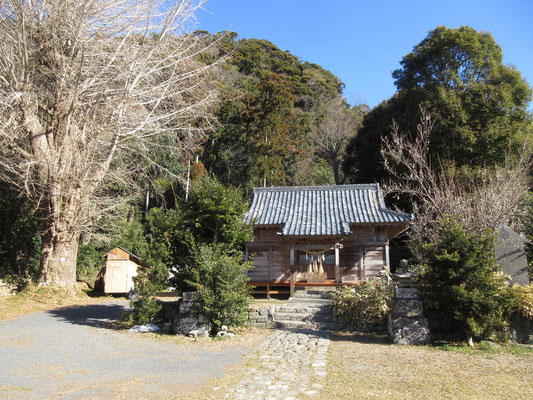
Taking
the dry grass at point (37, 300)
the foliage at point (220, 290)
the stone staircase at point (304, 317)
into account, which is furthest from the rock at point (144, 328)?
the dry grass at point (37, 300)

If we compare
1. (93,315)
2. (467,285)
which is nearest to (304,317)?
(467,285)

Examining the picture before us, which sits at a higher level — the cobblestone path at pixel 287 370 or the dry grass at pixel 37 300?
the dry grass at pixel 37 300

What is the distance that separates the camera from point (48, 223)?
1298 centimetres

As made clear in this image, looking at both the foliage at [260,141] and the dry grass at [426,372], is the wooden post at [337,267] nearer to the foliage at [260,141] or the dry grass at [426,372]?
the dry grass at [426,372]

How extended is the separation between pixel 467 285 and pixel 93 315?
393 inches

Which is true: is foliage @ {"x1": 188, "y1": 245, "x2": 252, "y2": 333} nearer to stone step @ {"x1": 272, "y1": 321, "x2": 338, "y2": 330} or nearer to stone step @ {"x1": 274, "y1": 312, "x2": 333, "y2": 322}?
stone step @ {"x1": 272, "y1": 321, "x2": 338, "y2": 330}

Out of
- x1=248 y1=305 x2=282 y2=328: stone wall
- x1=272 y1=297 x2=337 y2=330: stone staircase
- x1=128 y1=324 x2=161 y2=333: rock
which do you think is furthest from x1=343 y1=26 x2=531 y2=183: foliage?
x1=128 y1=324 x2=161 y2=333: rock

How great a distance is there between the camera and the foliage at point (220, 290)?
9.03 meters

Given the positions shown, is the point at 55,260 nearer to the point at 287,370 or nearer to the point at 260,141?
the point at 287,370

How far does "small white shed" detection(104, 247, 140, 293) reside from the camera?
1703 centimetres

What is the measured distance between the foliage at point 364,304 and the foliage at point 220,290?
2.69 metres

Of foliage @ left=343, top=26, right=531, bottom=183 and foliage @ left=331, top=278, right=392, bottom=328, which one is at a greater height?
foliage @ left=343, top=26, right=531, bottom=183

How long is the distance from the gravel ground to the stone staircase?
282 centimetres

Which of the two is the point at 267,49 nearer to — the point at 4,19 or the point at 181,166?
the point at 181,166
